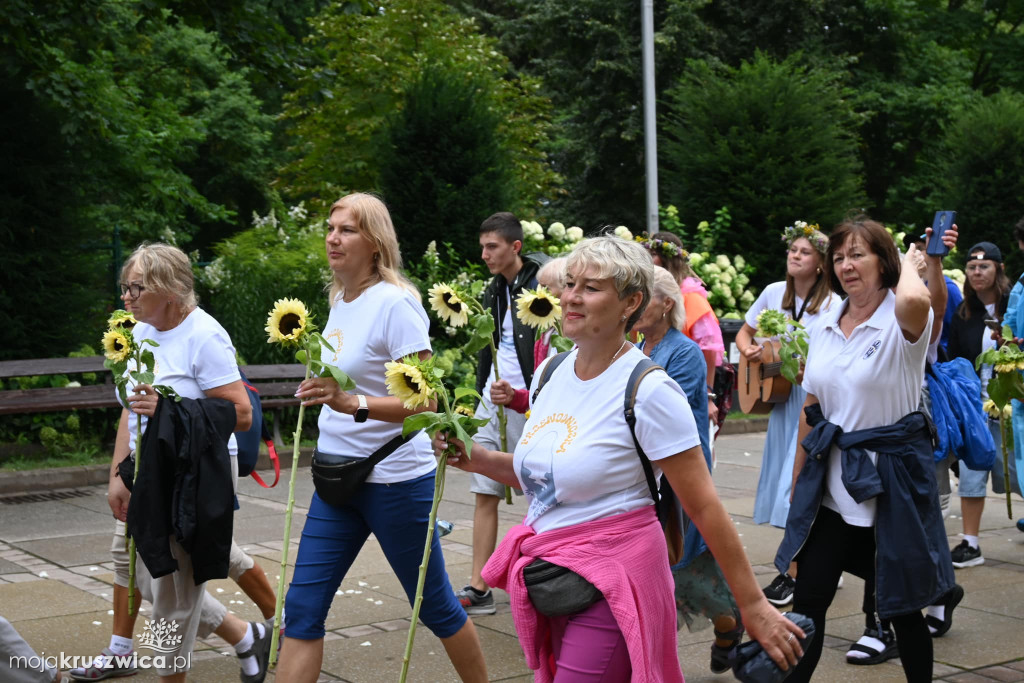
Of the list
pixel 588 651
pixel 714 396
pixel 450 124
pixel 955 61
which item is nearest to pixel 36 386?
pixel 450 124

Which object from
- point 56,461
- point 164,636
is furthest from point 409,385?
point 56,461

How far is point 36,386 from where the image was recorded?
11.7m

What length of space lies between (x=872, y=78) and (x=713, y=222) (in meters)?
13.5

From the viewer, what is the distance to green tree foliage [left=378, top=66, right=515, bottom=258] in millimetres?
14883

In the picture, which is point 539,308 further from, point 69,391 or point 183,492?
point 69,391

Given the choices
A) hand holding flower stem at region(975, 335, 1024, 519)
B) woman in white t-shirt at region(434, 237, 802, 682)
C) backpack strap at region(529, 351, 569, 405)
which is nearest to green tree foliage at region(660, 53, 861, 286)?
hand holding flower stem at region(975, 335, 1024, 519)

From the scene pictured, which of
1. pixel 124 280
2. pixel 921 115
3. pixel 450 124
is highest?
pixel 921 115

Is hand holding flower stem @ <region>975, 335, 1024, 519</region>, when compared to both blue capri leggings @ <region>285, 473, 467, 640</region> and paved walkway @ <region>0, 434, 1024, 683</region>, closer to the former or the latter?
paved walkway @ <region>0, 434, 1024, 683</region>

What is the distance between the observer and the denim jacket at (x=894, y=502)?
4.05 metres

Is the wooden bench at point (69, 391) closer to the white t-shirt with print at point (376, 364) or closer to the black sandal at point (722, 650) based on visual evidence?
the black sandal at point (722, 650)

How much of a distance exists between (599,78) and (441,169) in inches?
506

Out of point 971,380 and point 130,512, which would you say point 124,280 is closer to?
point 130,512

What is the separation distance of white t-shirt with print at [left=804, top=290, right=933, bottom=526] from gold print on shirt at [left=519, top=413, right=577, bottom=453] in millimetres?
1549

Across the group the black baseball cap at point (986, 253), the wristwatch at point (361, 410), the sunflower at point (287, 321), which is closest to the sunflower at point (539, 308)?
the wristwatch at point (361, 410)
